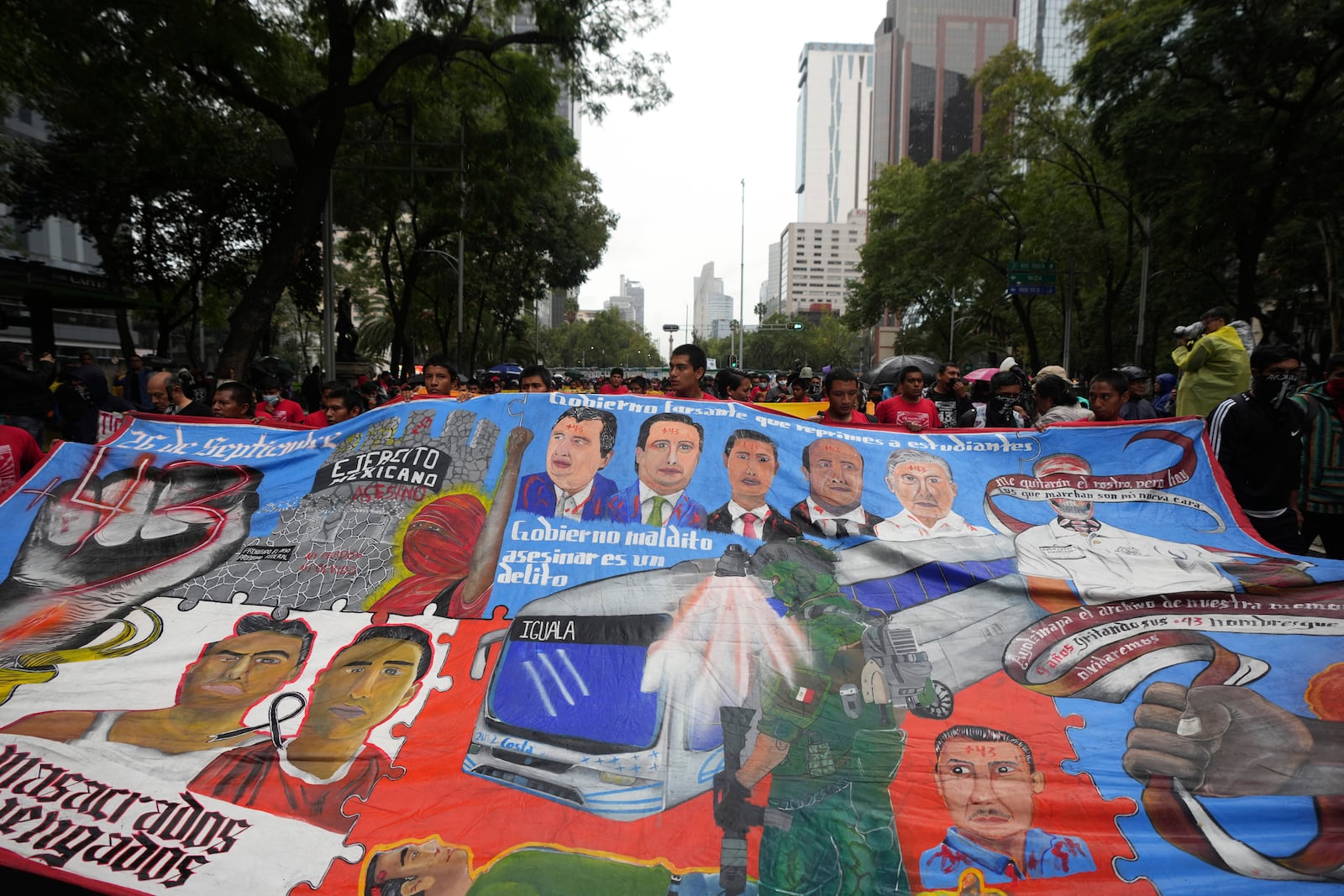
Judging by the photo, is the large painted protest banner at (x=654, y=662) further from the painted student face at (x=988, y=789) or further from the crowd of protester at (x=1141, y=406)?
the crowd of protester at (x=1141, y=406)

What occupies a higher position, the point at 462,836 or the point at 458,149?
the point at 458,149

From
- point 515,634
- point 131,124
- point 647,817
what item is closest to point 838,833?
point 647,817

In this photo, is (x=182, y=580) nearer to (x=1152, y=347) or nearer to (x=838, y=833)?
(x=838, y=833)

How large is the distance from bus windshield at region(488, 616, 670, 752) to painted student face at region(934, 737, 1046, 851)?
1.05m

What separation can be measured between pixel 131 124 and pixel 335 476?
1382cm

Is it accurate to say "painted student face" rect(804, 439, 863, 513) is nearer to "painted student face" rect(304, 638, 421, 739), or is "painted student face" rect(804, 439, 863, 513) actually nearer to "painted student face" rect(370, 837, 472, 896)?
"painted student face" rect(304, 638, 421, 739)

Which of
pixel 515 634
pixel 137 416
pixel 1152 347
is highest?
pixel 1152 347

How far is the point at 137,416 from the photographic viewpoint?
4641 millimetres

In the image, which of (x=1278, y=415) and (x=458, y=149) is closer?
(x=1278, y=415)

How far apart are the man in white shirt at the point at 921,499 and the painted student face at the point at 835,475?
18cm

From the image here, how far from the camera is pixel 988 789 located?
2684mm

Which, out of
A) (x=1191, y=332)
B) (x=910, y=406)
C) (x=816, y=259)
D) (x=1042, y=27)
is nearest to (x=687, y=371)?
(x=910, y=406)

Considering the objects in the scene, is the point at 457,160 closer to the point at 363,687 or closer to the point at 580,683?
the point at 363,687

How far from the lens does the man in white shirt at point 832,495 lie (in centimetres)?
382
